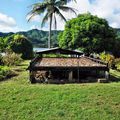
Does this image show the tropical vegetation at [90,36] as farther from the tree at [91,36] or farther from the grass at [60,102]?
the grass at [60,102]

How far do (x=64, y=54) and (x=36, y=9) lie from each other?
10106 millimetres

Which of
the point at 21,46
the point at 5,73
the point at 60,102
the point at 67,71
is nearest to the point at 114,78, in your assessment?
the point at 67,71

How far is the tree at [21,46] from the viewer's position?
51.7 metres

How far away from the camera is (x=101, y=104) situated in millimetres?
23266

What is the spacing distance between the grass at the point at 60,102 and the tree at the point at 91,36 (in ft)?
55.0

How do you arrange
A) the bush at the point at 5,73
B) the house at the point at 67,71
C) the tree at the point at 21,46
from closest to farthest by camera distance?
1. the house at the point at 67,71
2. the bush at the point at 5,73
3. the tree at the point at 21,46

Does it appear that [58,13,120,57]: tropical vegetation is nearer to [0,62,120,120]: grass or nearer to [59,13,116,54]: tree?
[59,13,116,54]: tree

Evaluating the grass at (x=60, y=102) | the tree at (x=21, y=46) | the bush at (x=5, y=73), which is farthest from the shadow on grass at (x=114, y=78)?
the tree at (x=21, y=46)

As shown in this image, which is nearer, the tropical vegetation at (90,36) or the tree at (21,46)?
the tropical vegetation at (90,36)

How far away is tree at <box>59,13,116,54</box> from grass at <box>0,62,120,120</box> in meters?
16.8

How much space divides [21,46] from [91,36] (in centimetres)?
1291

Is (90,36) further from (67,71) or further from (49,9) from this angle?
(67,71)

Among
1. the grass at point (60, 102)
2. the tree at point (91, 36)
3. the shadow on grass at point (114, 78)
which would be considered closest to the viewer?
the grass at point (60, 102)

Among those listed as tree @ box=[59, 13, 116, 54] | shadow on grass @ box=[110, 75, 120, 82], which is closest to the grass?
shadow on grass @ box=[110, 75, 120, 82]
